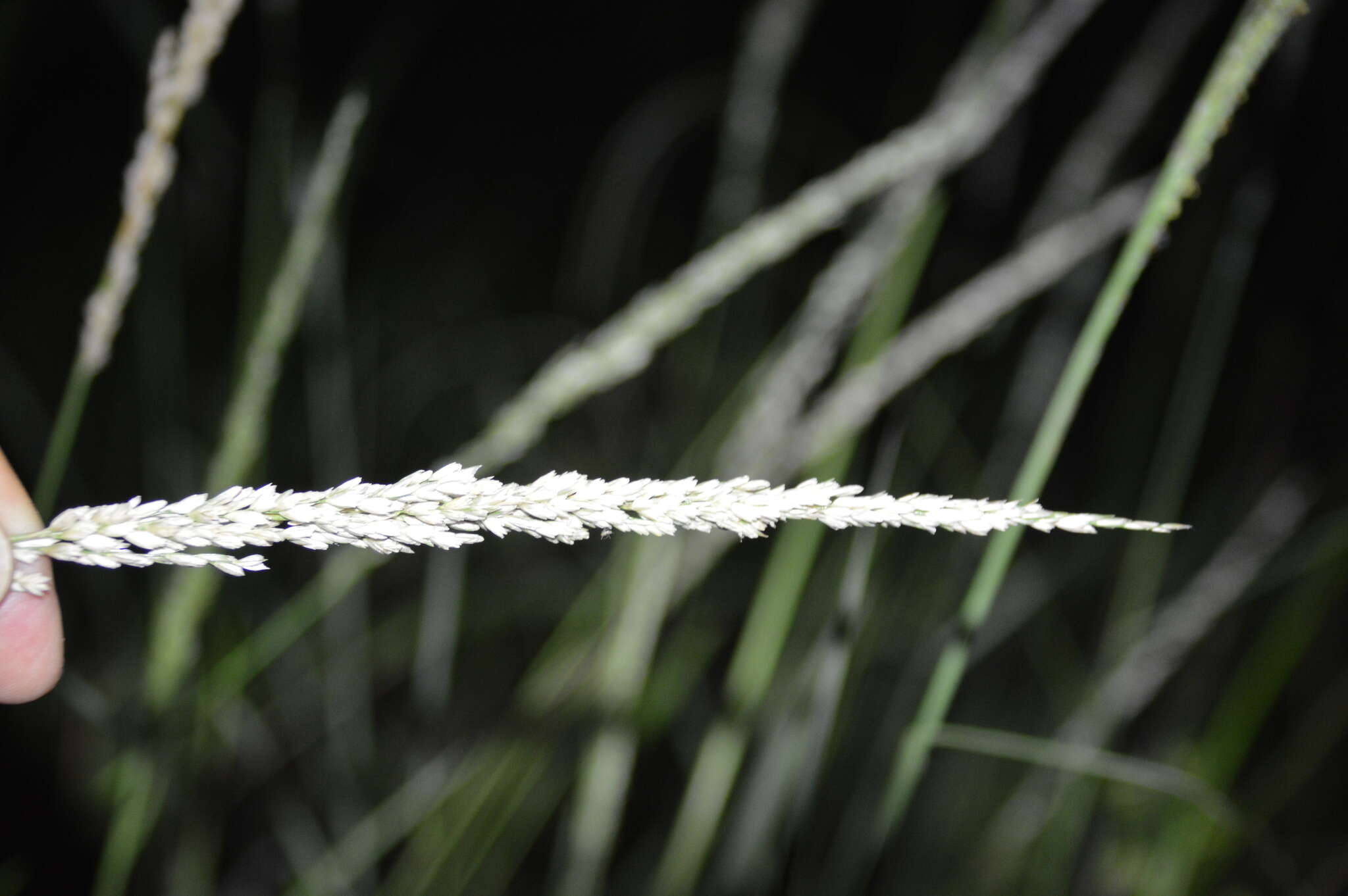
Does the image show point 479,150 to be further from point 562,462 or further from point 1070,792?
point 1070,792

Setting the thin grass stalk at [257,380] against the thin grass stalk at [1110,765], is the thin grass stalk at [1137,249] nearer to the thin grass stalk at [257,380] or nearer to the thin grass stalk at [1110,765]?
the thin grass stalk at [1110,765]

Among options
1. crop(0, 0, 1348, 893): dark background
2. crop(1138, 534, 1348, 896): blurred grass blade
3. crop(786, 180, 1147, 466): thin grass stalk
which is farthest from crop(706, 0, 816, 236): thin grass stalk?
crop(1138, 534, 1348, 896): blurred grass blade

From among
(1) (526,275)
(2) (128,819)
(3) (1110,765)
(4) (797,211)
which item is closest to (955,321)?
(4) (797,211)

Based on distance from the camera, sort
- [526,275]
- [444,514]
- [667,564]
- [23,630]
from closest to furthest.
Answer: [444,514], [23,630], [667,564], [526,275]

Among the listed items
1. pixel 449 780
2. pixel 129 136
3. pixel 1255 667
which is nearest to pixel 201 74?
pixel 449 780

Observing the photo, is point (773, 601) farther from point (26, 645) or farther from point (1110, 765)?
point (26, 645)

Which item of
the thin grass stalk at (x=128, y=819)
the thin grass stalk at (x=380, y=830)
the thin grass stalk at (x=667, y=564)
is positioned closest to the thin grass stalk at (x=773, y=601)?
the thin grass stalk at (x=667, y=564)
